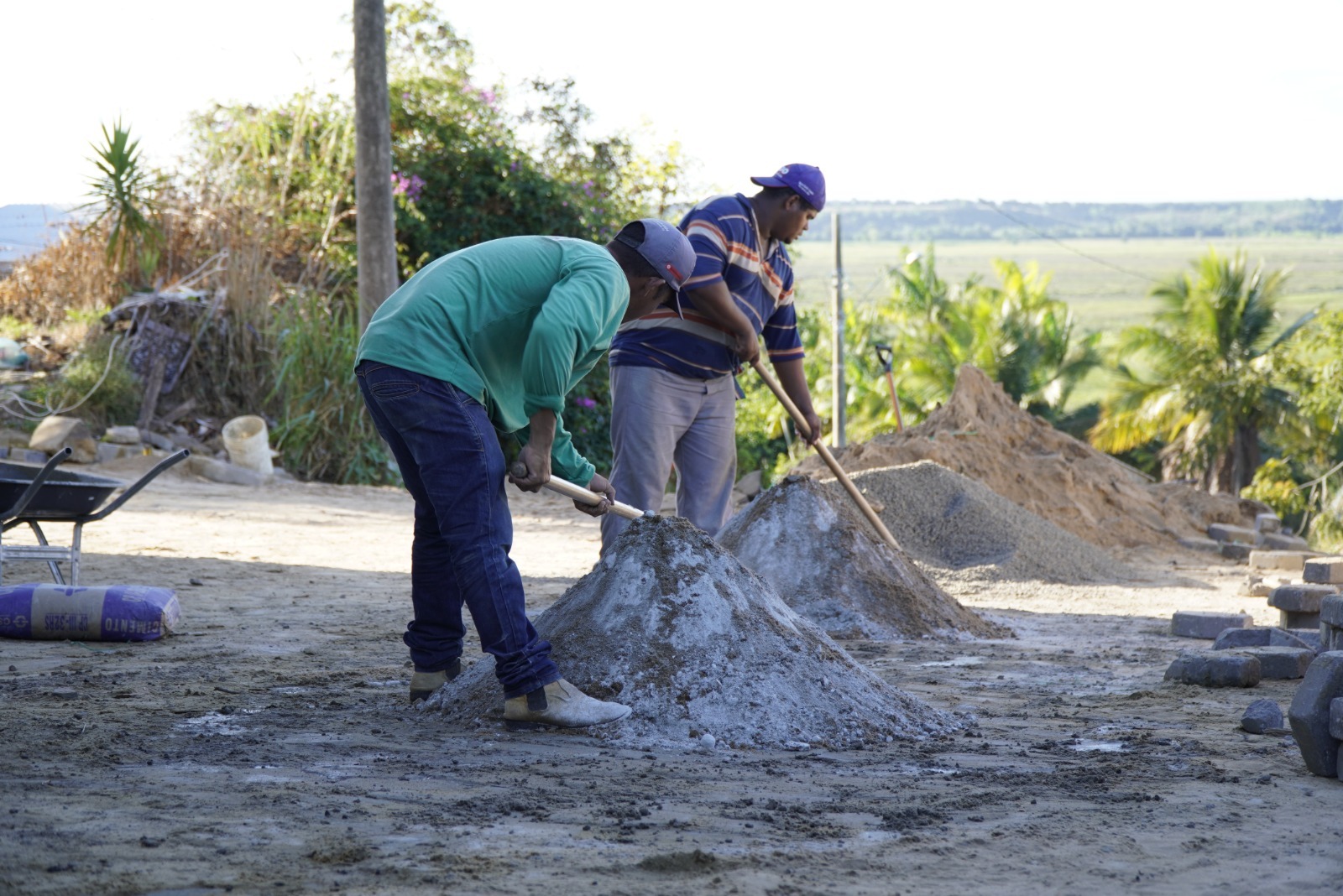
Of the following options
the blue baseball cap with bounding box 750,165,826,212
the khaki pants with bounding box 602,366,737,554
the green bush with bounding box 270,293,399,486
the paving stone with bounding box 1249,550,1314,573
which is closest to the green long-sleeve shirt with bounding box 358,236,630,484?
the khaki pants with bounding box 602,366,737,554

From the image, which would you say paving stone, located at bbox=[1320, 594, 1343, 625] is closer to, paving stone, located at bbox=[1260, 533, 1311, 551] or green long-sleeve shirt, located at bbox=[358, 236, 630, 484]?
green long-sleeve shirt, located at bbox=[358, 236, 630, 484]

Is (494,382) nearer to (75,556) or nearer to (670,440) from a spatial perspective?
(670,440)

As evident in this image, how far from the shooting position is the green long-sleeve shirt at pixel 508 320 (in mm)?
3367

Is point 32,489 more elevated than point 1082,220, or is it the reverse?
point 1082,220

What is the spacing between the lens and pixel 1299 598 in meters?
6.13

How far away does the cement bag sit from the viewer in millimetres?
4922

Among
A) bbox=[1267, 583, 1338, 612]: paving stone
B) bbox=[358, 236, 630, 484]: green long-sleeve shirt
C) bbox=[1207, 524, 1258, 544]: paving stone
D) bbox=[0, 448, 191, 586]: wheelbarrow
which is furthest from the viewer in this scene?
bbox=[1207, 524, 1258, 544]: paving stone

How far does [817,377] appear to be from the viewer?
103ft

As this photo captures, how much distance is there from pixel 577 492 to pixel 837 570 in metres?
2.33

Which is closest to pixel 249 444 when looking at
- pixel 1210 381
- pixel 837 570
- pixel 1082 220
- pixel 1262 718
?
pixel 837 570

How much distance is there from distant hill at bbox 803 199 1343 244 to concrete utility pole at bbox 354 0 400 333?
141320mm

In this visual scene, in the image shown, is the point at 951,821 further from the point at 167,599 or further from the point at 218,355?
the point at 218,355

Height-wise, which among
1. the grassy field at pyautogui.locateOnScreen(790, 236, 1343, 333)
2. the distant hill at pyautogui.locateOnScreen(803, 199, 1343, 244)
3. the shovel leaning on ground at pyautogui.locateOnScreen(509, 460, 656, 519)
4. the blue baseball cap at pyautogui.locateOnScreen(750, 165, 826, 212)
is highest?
the distant hill at pyautogui.locateOnScreen(803, 199, 1343, 244)

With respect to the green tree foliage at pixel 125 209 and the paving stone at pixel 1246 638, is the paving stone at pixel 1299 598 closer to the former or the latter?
the paving stone at pixel 1246 638
